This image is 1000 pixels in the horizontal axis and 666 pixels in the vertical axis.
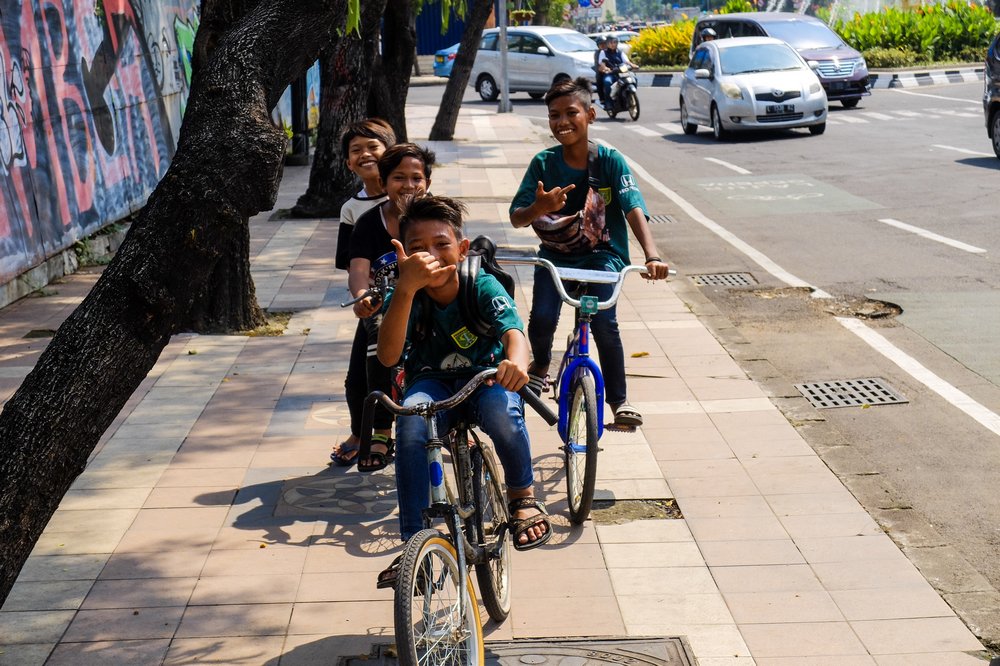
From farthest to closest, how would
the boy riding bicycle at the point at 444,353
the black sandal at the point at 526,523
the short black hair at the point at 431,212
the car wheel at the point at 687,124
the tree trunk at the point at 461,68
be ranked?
the car wheel at the point at 687,124 → the tree trunk at the point at 461,68 → the black sandal at the point at 526,523 → the short black hair at the point at 431,212 → the boy riding bicycle at the point at 444,353

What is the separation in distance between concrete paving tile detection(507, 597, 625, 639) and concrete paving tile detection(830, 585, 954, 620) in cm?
84

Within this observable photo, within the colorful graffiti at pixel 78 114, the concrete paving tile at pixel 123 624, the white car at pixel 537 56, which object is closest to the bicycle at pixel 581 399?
the concrete paving tile at pixel 123 624

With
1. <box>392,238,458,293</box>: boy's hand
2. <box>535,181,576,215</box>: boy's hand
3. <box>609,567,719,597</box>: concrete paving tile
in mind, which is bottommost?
<box>609,567,719,597</box>: concrete paving tile

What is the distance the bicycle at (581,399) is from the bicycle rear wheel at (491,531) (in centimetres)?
93

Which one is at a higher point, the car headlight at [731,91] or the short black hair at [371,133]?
the short black hair at [371,133]

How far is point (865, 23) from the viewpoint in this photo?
37906 millimetres

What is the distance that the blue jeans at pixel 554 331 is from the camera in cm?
604

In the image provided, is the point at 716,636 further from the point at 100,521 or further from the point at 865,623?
the point at 100,521

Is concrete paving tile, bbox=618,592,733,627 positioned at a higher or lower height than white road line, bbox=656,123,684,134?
higher

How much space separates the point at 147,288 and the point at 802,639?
98.4 inches

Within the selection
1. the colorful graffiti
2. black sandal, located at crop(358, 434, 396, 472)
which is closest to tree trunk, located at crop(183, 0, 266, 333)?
the colorful graffiti

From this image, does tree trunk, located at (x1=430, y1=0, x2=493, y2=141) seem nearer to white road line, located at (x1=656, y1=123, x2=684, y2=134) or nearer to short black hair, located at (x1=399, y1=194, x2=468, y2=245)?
white road line, located at (x1=656, y1=123, x2=684, y2=134)

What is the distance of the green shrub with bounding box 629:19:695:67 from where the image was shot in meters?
41.1

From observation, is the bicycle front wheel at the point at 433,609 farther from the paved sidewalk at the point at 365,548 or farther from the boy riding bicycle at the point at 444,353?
the paved sidewalk at the point at 365,548
